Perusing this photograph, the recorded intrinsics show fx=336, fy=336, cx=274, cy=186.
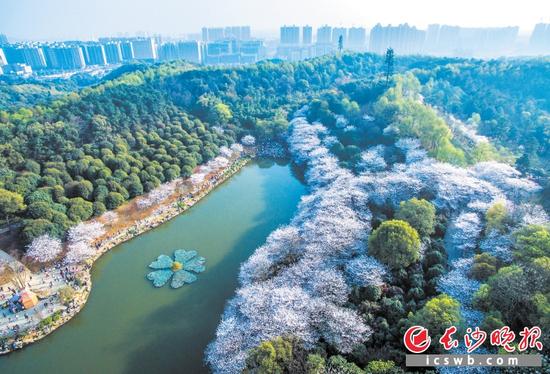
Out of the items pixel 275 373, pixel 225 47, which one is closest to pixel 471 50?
pixel 225 47

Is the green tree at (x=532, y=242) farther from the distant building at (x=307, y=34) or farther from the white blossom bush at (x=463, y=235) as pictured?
the distant building at (x=307, y=34)

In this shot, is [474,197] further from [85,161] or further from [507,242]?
[85,161]

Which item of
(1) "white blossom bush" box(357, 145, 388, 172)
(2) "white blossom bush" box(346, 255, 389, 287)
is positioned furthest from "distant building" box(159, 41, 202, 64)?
(2) "white blossom bush" box(346, 255, 389, 287)

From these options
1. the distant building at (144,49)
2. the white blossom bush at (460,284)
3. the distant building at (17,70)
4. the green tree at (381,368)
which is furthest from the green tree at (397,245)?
the distant building at (144,49)

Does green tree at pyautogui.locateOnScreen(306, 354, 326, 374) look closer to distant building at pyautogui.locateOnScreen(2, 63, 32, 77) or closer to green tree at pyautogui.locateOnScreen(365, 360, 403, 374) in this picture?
green tree at pyautogui.locateOnScreen(365, 360, 403, 374)

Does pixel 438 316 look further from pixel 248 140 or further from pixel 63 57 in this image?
pixel 63 57

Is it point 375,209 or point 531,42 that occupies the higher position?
point 531,42

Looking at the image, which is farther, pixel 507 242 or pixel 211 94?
pixel 211 94
